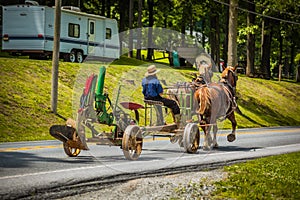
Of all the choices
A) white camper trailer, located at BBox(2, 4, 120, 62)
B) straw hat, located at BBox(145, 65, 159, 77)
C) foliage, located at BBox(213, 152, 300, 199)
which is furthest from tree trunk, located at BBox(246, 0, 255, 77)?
straw hat, located at BBox(145, 65, 159, 77)

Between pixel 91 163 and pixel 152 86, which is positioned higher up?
pixel 152 86

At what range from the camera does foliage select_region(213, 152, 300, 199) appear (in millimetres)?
9922

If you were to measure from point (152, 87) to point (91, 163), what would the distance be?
→ 2.56m

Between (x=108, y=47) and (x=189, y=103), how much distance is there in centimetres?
1847

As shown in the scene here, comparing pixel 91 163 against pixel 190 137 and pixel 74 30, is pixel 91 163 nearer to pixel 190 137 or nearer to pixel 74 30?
pixel 190 137

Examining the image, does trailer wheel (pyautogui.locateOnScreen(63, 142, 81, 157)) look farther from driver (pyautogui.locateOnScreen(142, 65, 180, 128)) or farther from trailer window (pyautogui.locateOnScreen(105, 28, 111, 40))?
trailer window (pyautogui.locateOnScreen(105, 28, 111, 40))

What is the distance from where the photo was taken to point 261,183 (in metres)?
10.9

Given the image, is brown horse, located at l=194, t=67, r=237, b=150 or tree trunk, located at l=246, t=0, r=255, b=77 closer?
brown horse, located at l=194, t=67, r=237, b=150

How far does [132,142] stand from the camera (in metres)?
12.7

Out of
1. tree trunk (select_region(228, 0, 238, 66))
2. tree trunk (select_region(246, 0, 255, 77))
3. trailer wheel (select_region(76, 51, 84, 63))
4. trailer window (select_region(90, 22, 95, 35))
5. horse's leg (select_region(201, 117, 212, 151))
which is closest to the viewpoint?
horse's leg (select_region(201, 117, 212, 151))

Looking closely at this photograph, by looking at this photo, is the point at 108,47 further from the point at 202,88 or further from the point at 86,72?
the point at 202,88

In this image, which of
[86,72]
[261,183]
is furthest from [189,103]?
[86,72]

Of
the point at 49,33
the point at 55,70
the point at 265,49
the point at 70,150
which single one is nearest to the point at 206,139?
the point at 70,150

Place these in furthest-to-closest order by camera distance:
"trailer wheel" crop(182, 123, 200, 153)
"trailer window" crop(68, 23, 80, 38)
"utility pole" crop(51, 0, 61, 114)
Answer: "trailer window" crop(68, 23, 80, 38), "utility pole" crop(51, 0, 61, 114), "trailer wheel" crop(182, 123, 200, 153)
